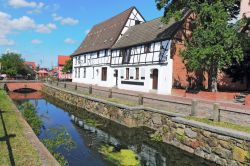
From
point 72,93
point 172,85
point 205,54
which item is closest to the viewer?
point 205,54

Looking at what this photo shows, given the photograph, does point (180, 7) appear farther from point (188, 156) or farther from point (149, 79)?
point (188, 156)

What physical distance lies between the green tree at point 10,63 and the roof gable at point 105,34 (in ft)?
72.9

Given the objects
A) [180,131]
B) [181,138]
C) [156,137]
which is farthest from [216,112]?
[156,137]

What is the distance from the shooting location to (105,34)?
46.6 meters

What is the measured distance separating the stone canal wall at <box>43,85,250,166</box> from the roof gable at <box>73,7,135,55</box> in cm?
2218

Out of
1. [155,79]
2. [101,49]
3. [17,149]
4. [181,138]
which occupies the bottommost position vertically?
[181,138]

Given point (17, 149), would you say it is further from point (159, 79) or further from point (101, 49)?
point (101, 49)

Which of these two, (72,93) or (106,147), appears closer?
(106,147)

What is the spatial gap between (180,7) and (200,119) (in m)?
15.3

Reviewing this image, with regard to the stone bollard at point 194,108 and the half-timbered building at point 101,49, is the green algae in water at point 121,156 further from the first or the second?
the half-timbered building at point 101,49

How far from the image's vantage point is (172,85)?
94.4 ft

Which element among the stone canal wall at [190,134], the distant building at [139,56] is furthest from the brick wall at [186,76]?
A: the stone canal wall at [190,134]

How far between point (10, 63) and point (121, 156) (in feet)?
203

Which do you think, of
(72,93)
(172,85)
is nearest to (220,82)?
(172,85)
